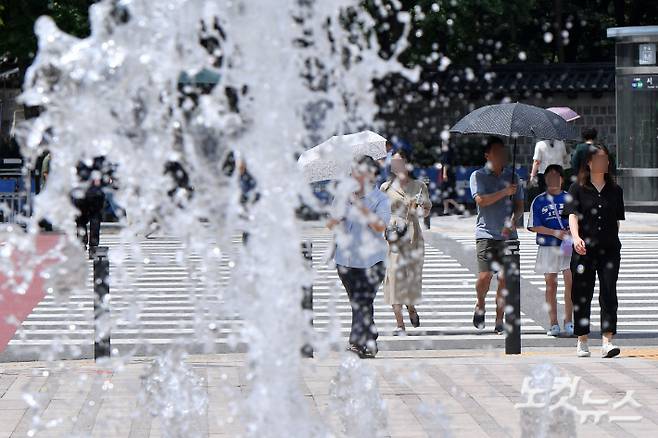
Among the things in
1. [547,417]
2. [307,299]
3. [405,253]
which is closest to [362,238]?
[307,299]

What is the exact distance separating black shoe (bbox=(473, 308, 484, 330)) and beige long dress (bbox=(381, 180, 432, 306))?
580 millimetres

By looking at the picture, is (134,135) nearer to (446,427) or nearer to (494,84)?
(446,427)

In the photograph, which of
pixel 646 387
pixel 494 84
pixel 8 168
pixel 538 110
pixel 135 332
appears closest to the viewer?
pixel 646 387

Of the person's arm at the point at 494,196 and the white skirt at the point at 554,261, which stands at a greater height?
the person's arm at the point at 494,196

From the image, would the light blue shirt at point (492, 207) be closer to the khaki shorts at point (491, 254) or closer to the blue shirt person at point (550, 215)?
the khaki shorts at point (491, 254)

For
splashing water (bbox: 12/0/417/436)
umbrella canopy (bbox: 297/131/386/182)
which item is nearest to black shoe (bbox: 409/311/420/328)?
umbrella canopy (bbox: 297/131/386/182)

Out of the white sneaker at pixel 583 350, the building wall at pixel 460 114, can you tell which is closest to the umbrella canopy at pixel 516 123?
the white sneaker at pixel 583 350

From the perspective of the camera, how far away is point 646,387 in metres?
9.43

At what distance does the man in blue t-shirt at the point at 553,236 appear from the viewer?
41.2 feet

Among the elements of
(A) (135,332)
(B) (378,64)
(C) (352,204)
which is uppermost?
(B) (378,64)

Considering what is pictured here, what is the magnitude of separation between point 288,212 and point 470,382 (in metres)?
3.24

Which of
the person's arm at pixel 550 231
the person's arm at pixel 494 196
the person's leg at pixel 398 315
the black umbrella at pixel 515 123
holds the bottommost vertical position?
the person's leg at pixel 398 315

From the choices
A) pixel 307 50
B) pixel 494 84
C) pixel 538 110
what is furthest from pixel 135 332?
pixel 494 84

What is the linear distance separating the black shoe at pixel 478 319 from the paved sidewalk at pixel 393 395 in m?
1.52
